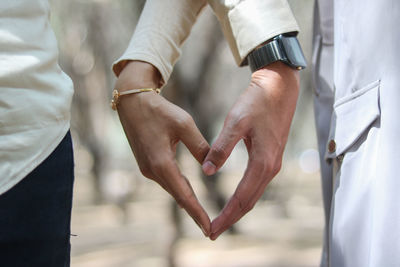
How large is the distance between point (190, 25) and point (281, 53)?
0.34m

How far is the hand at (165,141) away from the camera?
1222mm

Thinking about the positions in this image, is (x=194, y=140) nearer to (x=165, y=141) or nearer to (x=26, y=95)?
(x=165, y=141)

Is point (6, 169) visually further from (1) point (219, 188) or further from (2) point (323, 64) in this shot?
(1) point (219, 188)

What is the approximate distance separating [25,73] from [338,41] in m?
0.73

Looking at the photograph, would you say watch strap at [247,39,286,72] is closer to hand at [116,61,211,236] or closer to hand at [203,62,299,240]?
hand at [203,62,299,240]

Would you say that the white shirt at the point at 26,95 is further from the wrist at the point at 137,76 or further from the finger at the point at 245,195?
the finger at the point at 245,195

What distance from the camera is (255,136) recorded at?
120 cm

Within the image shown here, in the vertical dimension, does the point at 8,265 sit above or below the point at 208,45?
below

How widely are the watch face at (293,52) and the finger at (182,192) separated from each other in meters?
0.37

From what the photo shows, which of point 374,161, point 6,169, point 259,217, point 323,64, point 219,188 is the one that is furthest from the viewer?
point 259,217

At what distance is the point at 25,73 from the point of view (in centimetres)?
101

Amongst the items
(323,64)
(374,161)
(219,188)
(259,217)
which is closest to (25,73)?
(374,161)

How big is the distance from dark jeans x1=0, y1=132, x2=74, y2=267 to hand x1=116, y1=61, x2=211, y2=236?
211 millimetres

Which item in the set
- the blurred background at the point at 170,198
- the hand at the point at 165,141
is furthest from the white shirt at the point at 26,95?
the blurred background at the point at 170,198
